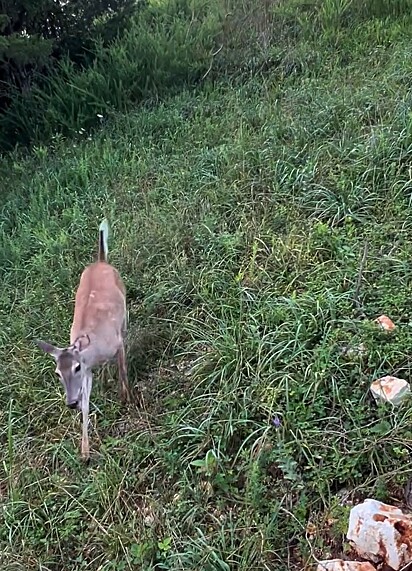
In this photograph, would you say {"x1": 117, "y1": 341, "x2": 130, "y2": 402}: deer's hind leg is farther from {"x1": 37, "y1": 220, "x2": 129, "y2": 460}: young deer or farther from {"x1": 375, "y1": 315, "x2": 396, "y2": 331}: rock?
{"x1": 375, "y1": 315, "x2": 396, "y2": 331}: rock

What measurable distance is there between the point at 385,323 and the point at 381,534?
1.21 meters

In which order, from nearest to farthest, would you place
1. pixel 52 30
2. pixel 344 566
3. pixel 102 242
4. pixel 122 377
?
pixel 344 566, pixel 122 377, pixel 102 242, pixel 52 30

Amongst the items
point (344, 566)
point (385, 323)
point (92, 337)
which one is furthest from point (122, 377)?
point (344, 566)

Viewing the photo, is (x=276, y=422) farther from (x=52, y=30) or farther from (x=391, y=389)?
(x=52, y=30)

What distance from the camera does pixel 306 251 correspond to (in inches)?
174

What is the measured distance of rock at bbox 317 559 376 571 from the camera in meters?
2.69

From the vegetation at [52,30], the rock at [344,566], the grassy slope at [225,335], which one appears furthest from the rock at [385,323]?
the vegetation at [52,30]

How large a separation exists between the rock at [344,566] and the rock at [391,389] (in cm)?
79

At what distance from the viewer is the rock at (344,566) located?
2.69 metres

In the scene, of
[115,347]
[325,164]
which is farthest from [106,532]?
[325,164]

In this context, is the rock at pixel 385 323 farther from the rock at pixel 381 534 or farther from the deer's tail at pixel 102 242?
the deer's tail at pixel 102 242

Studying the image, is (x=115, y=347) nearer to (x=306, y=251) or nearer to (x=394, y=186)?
(x=306, y=251)

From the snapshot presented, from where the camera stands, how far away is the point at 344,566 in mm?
2709

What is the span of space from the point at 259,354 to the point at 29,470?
1338mm
